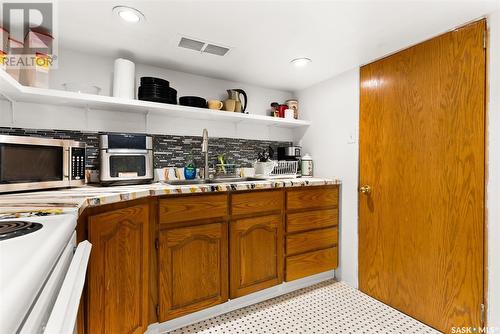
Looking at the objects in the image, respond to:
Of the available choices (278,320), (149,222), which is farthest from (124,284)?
(278,320)

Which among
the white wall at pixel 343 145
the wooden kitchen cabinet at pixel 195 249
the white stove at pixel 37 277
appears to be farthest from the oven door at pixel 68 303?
the white wall at pixel 343 145

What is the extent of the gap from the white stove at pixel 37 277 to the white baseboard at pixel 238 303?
43.5 inches

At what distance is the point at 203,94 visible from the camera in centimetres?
236

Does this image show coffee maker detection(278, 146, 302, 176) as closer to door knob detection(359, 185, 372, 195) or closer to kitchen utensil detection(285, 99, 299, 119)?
kitchen utensil detection(285, 99, 299, 119)

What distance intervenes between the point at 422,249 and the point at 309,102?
1.71 metres

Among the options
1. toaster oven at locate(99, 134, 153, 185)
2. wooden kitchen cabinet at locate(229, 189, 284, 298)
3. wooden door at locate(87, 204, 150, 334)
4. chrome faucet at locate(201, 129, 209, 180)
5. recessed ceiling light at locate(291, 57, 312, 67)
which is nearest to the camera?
wooden door at locate(87, 204, 150, 334)

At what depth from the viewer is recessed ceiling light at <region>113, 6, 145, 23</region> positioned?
4.40 feet

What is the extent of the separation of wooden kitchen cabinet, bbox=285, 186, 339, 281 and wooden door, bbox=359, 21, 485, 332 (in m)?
0.25

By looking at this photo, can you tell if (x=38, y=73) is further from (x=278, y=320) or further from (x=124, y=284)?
(x=278, y=320)

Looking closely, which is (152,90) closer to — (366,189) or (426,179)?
(366,189)

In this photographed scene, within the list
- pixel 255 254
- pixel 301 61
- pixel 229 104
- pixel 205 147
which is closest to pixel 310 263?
pixel 255 254

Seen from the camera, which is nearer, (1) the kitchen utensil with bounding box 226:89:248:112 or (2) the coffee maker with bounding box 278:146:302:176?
(1) the kitchen utensil with bounding box 226:89:248:112

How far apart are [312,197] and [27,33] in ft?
7.63
